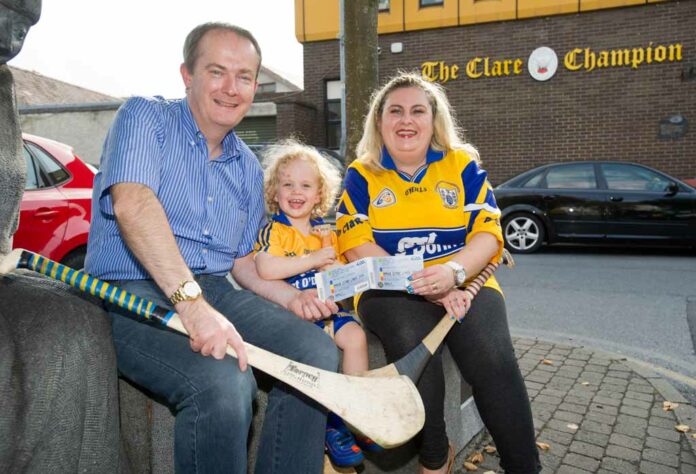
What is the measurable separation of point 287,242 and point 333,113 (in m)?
12.9

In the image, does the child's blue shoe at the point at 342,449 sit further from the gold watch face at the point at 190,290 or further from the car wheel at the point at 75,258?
the car wheel at the point at 75,258

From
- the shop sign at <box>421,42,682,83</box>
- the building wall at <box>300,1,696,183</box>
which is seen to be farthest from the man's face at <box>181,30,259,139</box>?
the shop sign at <box>421,42,682,83</box>

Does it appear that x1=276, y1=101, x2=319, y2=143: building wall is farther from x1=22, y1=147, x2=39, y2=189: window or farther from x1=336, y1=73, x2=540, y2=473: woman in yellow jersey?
x1=336, y1=73, x2=540, y2=473: woman in yellow jersey

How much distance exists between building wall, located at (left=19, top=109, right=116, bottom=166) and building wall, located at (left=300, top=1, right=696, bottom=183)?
8.18 meters

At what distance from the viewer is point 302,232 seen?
2861 mm

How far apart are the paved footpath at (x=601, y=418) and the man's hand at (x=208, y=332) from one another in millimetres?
1424

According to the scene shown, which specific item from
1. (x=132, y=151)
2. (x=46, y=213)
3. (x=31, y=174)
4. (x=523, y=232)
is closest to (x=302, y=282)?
(x=132, y=151)

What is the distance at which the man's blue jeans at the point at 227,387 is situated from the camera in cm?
178

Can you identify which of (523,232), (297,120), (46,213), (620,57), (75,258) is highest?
(620,57)

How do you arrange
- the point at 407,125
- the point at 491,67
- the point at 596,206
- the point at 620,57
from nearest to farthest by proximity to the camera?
the point at 407,125 → the point at 596,206 → the point at 620,57 → the point at 491,67

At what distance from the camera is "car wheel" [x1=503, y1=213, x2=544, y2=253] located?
902cm

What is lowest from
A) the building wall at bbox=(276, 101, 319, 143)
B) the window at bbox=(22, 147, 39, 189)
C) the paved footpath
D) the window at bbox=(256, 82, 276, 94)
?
the paved footpath

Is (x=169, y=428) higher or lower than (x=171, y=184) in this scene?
lower

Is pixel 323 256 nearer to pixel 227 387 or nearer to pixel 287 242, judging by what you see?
→ pixel 287 242
